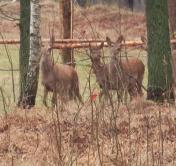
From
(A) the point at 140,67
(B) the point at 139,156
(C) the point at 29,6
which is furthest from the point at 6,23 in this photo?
(B) the point at 139,156

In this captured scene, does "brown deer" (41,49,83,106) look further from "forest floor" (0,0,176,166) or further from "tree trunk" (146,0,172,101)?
"forest floor" (0,0,176,166)

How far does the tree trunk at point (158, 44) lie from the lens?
10.9 m

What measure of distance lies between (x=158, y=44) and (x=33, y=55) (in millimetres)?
2138

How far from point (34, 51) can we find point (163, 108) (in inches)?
109

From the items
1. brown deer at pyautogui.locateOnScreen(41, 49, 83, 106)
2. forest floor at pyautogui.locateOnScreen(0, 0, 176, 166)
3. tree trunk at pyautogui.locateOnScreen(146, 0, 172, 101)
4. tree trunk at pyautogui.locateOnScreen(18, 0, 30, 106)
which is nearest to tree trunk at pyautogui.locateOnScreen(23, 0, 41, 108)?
tree trunk at pyautogui.locateOnScreen(18, 0, 30, 106)

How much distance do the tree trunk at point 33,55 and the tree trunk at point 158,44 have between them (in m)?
1.88

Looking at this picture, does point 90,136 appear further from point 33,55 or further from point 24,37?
point 24,37

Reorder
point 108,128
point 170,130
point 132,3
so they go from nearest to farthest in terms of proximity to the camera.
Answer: point 108,128
point 170,130
point 132,3

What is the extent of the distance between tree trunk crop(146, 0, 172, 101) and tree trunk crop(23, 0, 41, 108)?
6.17ft

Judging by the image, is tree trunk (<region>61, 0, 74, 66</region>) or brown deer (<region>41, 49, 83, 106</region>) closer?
Result: brown deer (<region>41, 49, 83, 106</region>)

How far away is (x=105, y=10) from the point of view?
40.2 metres

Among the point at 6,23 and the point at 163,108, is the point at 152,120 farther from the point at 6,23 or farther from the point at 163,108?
the point at 6,23

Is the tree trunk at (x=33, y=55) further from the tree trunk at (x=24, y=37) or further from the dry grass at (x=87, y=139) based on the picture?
the dry grass at (x=87, y=139)

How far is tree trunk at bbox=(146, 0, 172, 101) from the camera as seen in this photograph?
10914 mm
